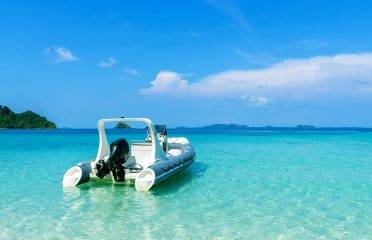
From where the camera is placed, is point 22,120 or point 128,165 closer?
point 128,165

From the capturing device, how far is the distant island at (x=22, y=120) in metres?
128

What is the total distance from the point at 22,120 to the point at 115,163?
134612 millimetres

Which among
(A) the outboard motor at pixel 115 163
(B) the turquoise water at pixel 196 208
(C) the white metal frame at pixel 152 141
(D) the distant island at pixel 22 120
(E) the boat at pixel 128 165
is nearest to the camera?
(B) the turquoise water at pixel 196 208

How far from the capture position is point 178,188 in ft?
39.0

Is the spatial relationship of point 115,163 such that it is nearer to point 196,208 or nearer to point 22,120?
point 196,208

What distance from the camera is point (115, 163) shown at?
11.4 m

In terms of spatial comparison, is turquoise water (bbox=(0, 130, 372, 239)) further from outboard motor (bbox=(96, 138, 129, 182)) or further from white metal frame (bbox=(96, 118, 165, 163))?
white metal frame (bbox=(96, 118, 165, 163))


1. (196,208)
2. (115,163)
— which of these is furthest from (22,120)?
(196,208)

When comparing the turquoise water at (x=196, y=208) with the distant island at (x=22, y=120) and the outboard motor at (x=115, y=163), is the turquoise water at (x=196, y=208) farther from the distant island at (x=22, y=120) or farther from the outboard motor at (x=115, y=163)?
the distant island at (x=22, y=120)

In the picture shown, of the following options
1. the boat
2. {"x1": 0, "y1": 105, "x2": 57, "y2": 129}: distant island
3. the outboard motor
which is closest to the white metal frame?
the boat

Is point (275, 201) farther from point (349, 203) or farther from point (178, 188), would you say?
point (178, 188)

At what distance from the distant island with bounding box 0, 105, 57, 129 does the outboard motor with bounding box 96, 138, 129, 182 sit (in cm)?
12900

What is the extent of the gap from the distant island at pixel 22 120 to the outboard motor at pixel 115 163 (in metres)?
129

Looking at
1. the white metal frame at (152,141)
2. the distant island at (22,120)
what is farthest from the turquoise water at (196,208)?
the distant island at (22,120)
